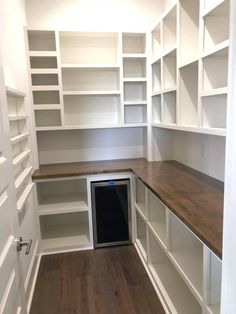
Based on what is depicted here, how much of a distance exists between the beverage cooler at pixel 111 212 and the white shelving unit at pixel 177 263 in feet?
0.42

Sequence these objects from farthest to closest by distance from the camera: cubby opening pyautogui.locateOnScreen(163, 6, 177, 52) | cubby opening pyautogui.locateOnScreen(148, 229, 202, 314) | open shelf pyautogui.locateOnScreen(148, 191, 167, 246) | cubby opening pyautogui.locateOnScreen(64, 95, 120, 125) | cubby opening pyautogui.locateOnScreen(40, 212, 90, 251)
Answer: cubby opening pyautogui.locateOnScreen(64, 95, 120, 125)
cubby opening pyautogui.locateOnScreen(40, 212, 90, 251)
cubby opening pyautogui.locateOnScreen(163, 6, 177, 52)
open shelf pyautogui.locateOnScreen(148, 191, 167, 246)
cubby opening pyautogui.locateOnScreen(148, 229, 202, 314)

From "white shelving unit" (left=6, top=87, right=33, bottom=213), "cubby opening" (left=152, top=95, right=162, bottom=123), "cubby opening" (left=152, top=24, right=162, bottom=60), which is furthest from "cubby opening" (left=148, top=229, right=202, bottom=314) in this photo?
"cubby opening" (left=152, top=24, right=162, bottom=60)

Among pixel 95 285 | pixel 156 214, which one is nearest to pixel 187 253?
pixel 156 214

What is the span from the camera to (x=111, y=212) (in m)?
2.82

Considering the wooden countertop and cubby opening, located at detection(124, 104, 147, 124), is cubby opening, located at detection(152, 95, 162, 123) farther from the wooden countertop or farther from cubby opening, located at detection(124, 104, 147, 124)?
the wooden countertop

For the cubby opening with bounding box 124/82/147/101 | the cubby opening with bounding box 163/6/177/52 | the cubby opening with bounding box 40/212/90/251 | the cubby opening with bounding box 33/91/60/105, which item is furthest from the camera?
the cubby opening with bounding box 124/82/147/101

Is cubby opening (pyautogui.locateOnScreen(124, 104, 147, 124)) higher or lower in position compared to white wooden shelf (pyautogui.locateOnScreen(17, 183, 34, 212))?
higher

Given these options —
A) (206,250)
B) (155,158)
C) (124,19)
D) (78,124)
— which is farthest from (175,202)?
(124,19)

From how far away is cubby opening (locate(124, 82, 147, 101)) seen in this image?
318 centimetres

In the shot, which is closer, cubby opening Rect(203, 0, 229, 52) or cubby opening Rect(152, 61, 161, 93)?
cubby opening Rect(203, 0, 229, 52)

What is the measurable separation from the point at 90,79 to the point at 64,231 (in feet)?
6.19

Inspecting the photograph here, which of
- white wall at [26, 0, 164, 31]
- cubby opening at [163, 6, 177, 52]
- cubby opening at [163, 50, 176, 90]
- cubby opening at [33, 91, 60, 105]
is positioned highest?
white wall at [26, 0, 164, 31]

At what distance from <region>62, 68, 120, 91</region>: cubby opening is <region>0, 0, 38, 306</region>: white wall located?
1.76ft

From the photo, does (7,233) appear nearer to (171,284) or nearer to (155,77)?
(171,284)
